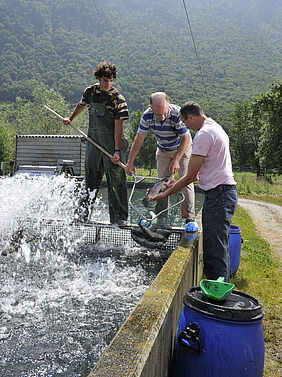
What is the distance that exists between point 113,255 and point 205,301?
7.61ft

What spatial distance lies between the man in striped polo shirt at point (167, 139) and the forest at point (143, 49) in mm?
40654

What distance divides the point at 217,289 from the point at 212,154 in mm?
1271

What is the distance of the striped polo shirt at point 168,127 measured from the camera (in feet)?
13.2

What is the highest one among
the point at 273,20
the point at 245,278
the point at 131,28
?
the point at 273,20

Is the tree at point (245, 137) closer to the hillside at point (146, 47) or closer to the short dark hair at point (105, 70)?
the hillside at point (146, 47)

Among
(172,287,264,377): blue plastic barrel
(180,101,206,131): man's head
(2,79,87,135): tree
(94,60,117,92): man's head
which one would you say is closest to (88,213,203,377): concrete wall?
(172,287,264,377): blue plastic barrel

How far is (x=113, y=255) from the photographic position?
13.1 ft

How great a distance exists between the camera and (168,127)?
4.11 meters

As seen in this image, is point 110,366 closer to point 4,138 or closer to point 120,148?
point 120,148

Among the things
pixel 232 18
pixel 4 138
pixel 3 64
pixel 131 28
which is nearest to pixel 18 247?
pixel 4 138

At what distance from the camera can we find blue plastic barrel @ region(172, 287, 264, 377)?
5.32 ft

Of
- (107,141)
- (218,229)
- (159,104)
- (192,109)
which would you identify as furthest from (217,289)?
(107,141)

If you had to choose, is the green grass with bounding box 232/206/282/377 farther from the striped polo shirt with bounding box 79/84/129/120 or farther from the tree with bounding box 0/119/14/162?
the tree with bounding box 0/119/14/162

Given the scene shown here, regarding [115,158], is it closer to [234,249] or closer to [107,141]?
[107,141]
